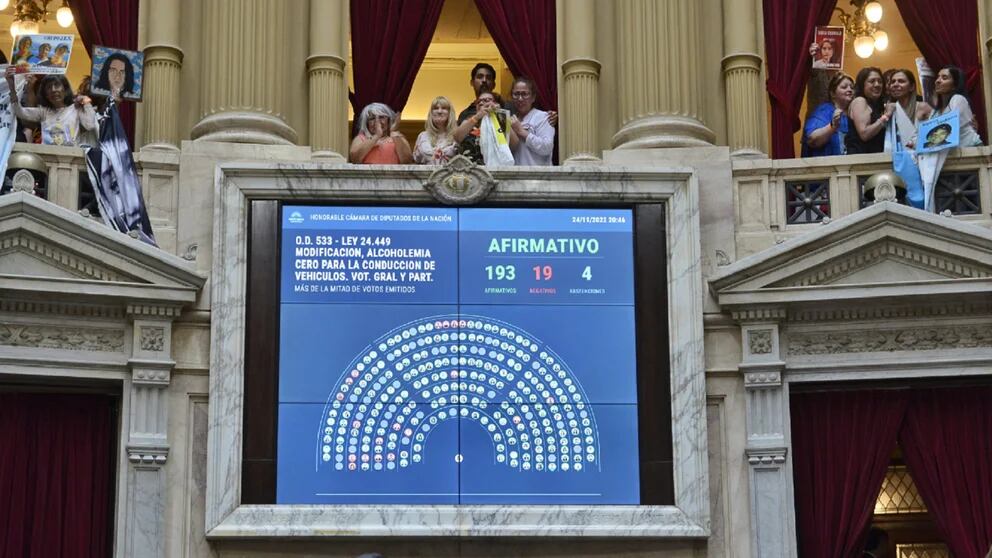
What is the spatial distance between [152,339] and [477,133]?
11.4ft

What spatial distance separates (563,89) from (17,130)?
4.93 m

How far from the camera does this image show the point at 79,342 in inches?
623

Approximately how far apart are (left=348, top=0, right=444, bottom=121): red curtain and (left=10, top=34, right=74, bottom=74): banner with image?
108 inches

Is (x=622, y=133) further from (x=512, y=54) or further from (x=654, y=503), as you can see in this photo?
(x=654, y=503)

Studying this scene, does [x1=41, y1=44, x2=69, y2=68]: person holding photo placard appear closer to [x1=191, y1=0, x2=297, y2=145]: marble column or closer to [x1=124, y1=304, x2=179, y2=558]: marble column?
[x1=191, y1=0, x2=297, y2=145]: marble column

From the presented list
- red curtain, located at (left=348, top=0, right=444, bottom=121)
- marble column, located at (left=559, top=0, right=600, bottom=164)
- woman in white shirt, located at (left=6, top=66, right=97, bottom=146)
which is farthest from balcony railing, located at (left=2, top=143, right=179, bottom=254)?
marble column, located at (left=559, top=0, right=600, bottom=164)

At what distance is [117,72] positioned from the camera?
1684 centimetres

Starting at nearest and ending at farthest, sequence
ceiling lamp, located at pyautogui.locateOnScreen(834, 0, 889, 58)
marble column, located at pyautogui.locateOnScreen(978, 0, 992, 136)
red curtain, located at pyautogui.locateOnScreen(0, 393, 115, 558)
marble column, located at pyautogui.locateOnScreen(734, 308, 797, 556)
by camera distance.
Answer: red curtain, located at pyautogui.locateOnScreen(0, 393, 115, 558), marble column, located at pyautogui.locateOnScreen(734, 308, 797, 556), marble column, located at pyautogui.locateOnScreen(978, 0, 992, 136), ceiling lamp, located at pyautogui.locateOnScreen(834, 0, 889, 58)

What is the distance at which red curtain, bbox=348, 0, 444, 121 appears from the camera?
17.8 meters

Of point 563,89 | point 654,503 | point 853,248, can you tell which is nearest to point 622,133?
point 563,89

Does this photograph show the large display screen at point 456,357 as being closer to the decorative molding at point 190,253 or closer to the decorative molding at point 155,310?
the decorative molding at point 190,253

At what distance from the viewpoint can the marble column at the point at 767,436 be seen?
15797 millimetres

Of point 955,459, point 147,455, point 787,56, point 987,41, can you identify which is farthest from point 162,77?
point 955,459

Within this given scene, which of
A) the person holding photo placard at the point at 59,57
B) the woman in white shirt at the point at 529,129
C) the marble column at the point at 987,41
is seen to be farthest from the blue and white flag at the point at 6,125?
the marble column at the point at 987,41
